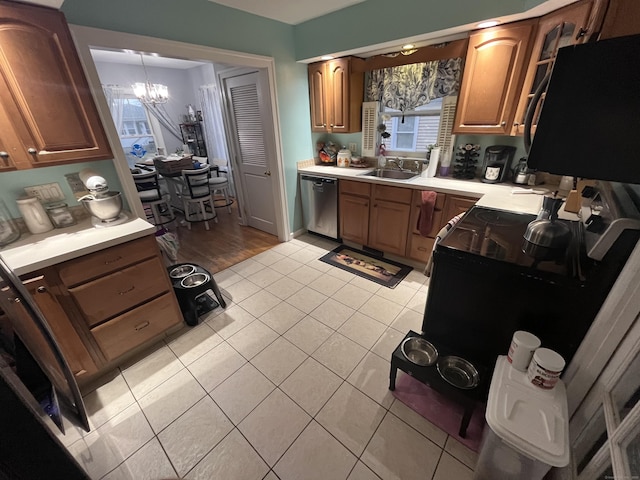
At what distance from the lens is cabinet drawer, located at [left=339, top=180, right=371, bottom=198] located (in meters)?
2.79

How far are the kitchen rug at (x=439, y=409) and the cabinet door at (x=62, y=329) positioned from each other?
1891 millimetres

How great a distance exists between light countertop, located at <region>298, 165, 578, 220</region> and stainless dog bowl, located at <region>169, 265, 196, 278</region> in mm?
1764

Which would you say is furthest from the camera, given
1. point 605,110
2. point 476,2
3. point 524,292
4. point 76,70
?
point 476,2

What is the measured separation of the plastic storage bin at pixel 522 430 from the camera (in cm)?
89

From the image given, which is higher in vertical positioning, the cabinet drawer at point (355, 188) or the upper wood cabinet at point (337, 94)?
the upper wood cabinet at point (337, 94)

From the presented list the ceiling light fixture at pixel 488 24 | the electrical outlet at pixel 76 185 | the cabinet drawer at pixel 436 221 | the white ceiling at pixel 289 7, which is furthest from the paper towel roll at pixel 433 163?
the electrical outlet at pixel 76 185

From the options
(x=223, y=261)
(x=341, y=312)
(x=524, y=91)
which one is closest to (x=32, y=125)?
(x=223, y=261)

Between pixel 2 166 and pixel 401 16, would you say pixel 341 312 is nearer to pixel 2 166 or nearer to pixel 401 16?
pixel 2 166

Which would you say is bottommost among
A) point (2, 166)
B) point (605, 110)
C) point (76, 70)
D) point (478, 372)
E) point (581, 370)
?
point (478, 372)

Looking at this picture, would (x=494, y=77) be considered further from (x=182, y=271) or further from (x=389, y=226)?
(x=182, y=271)

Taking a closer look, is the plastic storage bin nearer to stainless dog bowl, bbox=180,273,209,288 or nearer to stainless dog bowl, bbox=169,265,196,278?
stainless dog bowl, bbox=180,273,209,288

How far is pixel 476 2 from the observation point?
1.88 m

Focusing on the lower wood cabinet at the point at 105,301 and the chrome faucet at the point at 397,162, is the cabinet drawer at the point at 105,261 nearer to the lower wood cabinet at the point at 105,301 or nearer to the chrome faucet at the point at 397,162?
the lower wood cabinet at the point at 105,301

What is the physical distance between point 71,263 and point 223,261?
5.48ft
